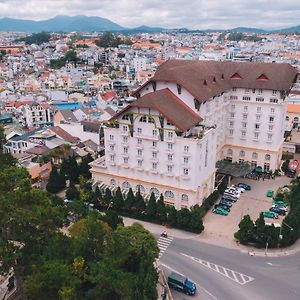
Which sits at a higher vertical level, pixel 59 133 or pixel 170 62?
pixel 170 62

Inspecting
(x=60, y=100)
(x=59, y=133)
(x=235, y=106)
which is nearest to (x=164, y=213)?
(x=235, y=106)

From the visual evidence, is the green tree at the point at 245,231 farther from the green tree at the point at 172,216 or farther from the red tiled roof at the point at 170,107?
the red tiled roof at the point at 170,107

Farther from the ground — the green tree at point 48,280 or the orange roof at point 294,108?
the orange roof at point 294,108

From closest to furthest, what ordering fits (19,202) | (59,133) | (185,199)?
(19,202) < (185,199) < (59,133)

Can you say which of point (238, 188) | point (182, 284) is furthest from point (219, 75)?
point (182, 284)

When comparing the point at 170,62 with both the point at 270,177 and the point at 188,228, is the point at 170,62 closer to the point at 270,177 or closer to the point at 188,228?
the point at 270,177

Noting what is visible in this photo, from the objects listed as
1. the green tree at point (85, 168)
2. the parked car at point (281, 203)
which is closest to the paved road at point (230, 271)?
the parked car at point (281, 203)

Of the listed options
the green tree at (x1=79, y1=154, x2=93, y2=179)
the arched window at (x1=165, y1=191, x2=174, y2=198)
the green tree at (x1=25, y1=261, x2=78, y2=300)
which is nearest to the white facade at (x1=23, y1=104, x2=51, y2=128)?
the green tree at (x1=79, y1=154, x2=93, y2=179)
